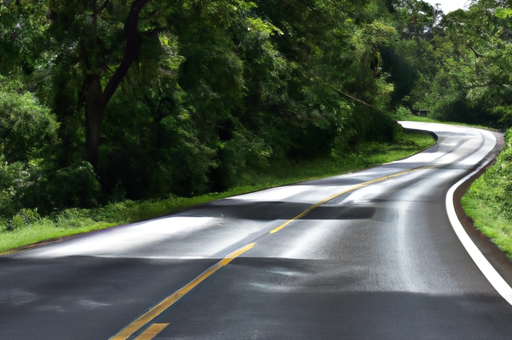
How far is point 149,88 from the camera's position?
26.5 metres

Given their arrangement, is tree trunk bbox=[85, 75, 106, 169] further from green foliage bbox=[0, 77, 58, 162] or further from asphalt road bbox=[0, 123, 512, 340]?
asphalt road bbox=[0, 123, 512, 340]

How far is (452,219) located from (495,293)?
930 centimetres

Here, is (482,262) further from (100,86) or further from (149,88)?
(149,88)

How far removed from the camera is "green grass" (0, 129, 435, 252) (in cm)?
1459

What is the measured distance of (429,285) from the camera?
28.4 ft

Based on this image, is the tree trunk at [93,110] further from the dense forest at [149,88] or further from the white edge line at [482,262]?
the white edge line at [482,262]

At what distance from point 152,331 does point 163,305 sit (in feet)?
3.58

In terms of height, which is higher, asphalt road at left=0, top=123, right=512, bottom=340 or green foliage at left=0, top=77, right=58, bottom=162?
green foliage at left=0, top=77, right=58, bottom=162

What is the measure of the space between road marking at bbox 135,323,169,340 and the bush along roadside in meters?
6.55

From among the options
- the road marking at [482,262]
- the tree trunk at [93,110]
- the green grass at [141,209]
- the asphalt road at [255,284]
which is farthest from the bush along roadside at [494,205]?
the tree trunk at [93,110]

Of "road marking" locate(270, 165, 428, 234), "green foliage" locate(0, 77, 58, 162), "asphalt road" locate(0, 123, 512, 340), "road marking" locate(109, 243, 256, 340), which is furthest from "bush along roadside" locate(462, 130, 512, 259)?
"green foliage" locate(0, 77, 58, 162)

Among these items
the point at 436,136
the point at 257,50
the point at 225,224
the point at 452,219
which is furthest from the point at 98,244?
the point at 436,136

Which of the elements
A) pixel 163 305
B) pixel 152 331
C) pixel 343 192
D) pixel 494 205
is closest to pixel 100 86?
pixel 343 192

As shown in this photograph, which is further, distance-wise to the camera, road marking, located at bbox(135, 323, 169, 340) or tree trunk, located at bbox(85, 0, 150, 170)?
tree trunk, located at bbox(85, 0, 150, 170)
